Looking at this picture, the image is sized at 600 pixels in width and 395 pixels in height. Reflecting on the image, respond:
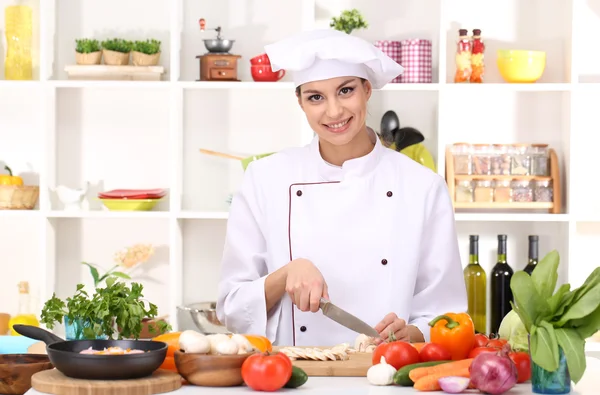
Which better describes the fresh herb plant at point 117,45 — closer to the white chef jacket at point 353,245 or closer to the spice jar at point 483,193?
the spice jar at point 483,193

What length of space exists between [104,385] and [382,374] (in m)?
0.49

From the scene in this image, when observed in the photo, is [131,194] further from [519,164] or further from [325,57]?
[325,57]

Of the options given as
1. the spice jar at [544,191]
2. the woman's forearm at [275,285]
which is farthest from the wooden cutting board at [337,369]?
the spice jar at [544,191]

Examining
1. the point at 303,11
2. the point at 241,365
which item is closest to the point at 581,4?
the point at 303,11

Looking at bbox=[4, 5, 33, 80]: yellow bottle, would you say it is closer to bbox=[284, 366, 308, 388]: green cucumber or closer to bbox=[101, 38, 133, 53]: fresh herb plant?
bbox=[101, 38, 133, 53]: fresh herb plant

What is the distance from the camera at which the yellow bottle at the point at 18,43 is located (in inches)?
160

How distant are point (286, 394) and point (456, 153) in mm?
2573

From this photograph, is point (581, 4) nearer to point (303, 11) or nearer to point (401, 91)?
point (401, 91)

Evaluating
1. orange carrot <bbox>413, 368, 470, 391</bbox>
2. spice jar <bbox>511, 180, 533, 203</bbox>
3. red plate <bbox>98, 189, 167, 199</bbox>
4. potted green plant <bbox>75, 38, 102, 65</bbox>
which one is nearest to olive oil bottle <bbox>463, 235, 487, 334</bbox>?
spice jar <bbox>511, 180, 533, 203</bbox>

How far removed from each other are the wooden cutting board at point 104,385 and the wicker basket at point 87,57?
102 inches

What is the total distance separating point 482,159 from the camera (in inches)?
157

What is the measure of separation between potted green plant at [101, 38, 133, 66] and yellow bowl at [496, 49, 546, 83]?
161 centimetres

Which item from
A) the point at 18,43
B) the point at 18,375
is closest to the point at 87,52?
the point at 18,43

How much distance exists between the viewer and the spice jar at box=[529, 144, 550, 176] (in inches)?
157
